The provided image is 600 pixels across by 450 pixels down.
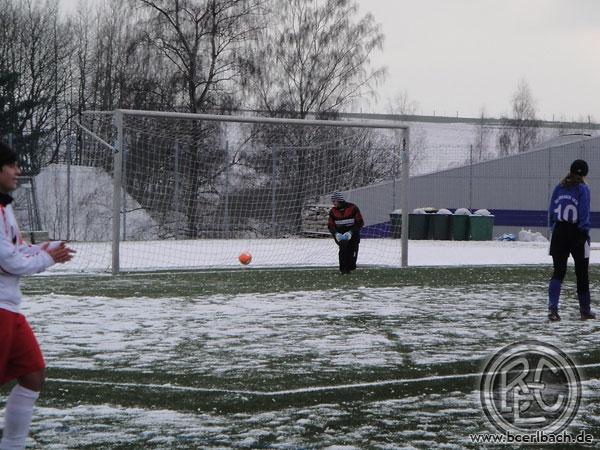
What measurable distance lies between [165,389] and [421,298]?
24.4 ft

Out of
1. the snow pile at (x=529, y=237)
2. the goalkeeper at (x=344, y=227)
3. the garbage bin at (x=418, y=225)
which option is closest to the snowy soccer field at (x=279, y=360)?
the goalkeeper at (x=344, y=227)

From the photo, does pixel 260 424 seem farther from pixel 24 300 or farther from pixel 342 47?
pixel 342 47

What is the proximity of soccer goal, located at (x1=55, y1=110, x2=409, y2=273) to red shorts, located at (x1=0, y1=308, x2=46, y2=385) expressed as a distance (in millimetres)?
17586

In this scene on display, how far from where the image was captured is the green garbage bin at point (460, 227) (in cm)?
3491

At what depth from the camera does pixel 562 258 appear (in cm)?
1194

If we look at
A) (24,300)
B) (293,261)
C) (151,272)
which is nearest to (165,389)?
(24,300)

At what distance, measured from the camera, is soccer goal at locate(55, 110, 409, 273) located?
2497 centimetres

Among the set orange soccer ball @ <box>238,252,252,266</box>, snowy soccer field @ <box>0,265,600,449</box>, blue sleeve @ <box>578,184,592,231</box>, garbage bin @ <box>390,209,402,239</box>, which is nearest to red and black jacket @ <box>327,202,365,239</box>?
snowy soccer field @ <box>0,265,600,449</box>

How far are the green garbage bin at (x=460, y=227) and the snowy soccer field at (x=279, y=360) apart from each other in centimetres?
1820

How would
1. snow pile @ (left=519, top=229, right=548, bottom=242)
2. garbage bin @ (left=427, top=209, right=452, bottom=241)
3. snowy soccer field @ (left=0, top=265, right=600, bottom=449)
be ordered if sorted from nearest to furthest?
snowy soccer field @ (left=0, top=265, right=600, bottom=449), garbage bin @ (left=427, top=209, right=452, bottom=241), snow pile @ (left=519, top=229, right=548, bottom=242)

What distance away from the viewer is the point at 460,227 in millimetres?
35000

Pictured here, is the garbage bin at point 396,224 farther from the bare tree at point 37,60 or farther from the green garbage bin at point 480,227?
the bare tree at point 37,60

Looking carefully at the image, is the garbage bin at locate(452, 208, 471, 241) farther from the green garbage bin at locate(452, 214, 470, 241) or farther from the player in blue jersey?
the player in blue jersey

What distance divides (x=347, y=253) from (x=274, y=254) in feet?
20.1
